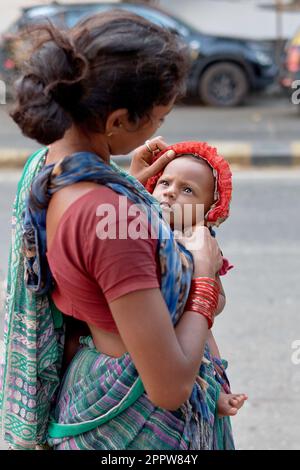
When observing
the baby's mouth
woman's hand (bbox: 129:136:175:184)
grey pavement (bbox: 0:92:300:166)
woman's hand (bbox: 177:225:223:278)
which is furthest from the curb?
woman's hand (bbox: 177:225:223:278)

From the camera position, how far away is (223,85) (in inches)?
472

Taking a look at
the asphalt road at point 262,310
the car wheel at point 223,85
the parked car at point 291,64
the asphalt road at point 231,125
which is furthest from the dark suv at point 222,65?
the asphalt road at point 262,310

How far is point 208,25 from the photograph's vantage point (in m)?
12.5

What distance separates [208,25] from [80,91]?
11.5 meters

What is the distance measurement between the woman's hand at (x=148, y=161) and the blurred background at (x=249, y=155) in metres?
0.24

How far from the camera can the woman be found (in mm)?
1382

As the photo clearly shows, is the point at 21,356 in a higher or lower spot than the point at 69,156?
lower

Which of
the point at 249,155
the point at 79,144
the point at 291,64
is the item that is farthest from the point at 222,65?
the point at 79,144

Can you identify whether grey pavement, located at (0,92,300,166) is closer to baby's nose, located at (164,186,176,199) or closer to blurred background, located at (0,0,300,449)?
blurred background, located at (0,0,300,449)

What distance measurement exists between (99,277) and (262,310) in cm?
333

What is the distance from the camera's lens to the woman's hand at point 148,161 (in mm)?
1832

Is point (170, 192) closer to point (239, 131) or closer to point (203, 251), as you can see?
point (203, 251)

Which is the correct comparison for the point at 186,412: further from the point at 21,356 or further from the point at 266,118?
the point at 266,118

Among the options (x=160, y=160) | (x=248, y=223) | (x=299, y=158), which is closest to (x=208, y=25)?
(x=299, y=158)
